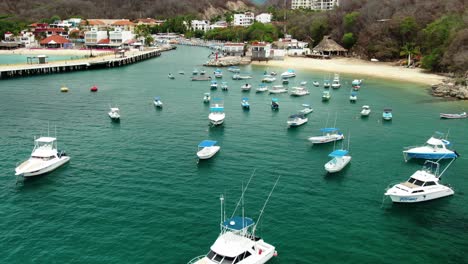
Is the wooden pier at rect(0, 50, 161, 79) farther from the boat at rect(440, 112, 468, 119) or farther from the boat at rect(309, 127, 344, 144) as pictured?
the boat at rect(440, 112, 468, 119)

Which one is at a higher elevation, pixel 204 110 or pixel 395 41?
pixel 395 41

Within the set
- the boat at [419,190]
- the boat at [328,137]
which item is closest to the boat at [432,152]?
the boat at [328,137]

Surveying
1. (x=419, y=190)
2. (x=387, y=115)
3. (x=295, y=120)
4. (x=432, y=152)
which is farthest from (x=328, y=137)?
(x=419, y=190)

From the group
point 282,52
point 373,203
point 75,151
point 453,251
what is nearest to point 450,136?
point 373,203

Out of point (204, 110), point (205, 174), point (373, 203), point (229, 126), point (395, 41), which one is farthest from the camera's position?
point (395, 41)

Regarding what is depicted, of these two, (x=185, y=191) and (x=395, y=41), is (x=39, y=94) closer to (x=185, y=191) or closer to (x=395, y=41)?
(x=185, y=191)

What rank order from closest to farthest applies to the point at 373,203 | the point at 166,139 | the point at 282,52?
the point at 373,203 < the point at 166,139 < the point at 282,52

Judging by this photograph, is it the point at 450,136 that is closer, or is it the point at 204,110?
the point at 450,136
